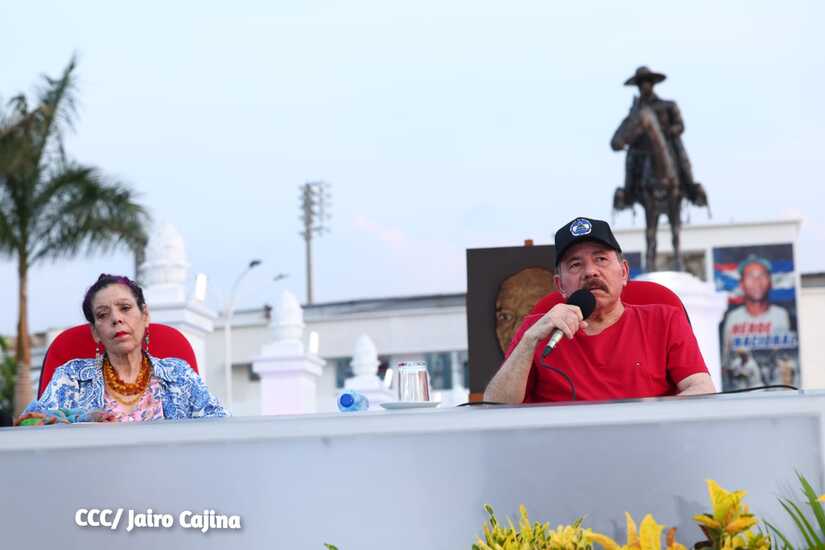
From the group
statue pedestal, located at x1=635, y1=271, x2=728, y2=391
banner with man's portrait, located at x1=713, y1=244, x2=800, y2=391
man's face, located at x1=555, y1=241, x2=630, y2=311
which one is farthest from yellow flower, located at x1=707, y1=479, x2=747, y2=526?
banner with man's portrait, located at x1=713, y1=244, x2=800, y2=391

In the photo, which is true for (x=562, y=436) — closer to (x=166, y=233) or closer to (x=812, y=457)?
(x=812, y=457)

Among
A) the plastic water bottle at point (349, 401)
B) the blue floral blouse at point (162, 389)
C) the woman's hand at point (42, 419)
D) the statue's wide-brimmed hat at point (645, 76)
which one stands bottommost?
the woman's hand at point (42, 419)

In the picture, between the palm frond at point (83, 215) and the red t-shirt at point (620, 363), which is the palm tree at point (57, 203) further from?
the red t-shirt at point (620, 363)

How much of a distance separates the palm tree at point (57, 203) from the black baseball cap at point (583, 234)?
17.6 meters

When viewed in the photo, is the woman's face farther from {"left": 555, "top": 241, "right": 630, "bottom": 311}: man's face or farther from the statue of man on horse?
the statue of man on horse

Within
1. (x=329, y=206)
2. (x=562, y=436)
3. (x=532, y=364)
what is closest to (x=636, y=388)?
(x=532, y=364)

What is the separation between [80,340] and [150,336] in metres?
0.23

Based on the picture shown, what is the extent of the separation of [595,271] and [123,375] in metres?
1.67

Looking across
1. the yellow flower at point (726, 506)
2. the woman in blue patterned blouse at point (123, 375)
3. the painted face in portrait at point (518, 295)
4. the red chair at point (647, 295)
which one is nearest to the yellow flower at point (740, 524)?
the yellow flower at point (726, 506)

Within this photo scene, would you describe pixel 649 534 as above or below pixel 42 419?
below

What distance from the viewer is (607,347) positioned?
3898mm

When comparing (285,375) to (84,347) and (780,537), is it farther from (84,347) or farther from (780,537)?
(780,537)

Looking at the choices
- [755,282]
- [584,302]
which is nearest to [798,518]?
[584,302]

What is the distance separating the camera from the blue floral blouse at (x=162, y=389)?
456 cm
